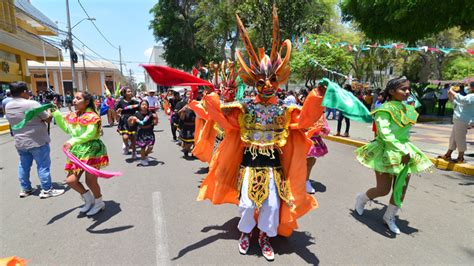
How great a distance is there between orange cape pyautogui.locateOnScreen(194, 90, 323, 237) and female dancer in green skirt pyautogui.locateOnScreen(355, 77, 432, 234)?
0.97m

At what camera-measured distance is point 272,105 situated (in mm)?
2977

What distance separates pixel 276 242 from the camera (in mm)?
3271

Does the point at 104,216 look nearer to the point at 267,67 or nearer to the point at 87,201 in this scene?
the point at 87,201

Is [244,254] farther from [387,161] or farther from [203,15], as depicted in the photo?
[203,15]

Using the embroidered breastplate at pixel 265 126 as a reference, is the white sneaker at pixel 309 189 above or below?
below

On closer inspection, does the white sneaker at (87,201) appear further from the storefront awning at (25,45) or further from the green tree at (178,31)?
the green tree at (178,31)

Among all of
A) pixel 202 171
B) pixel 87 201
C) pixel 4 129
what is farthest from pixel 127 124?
pixel 4 129

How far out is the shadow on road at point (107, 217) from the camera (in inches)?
141

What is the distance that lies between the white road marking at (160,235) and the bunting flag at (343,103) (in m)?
2.19

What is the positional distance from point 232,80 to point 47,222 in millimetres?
3917

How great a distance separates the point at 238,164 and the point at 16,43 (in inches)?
956

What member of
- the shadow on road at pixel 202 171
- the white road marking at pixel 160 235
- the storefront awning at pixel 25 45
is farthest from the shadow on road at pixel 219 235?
the storefront awning at pixel 25 45

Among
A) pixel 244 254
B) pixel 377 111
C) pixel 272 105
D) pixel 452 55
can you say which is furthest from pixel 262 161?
pixel 452 55

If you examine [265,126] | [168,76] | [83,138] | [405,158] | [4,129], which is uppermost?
[168,76]
